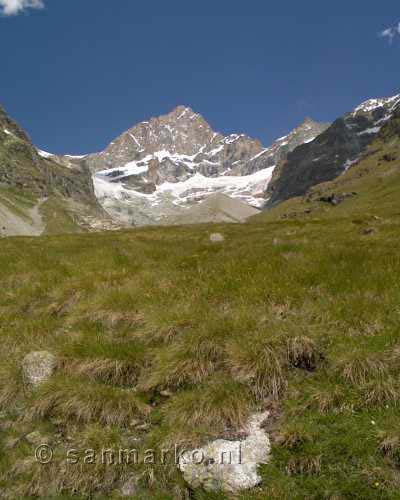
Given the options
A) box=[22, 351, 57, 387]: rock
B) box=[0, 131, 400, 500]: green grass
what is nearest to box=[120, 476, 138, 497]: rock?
box=[0, 131, 400, 500]: green grass

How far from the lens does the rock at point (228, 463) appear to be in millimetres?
5789

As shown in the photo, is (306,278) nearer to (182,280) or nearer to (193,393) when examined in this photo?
(182,280)

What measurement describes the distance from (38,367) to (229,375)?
4334 millimetres

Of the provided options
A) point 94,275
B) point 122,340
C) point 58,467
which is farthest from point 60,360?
point 94,275

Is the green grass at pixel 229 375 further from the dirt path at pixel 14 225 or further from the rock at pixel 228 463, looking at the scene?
the dirt path at pixel 14 225

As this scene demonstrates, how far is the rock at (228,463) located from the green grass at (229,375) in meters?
0.15

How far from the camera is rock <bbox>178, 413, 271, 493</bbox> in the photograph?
19.0 ft

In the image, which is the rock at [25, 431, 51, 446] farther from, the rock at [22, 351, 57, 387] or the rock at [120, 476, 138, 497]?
the rock at [120, 476, 138, 497]

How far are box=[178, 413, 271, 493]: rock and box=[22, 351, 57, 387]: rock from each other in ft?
13.2

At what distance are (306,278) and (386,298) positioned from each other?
242cm

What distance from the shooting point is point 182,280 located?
491 inches

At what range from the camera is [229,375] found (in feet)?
25.2

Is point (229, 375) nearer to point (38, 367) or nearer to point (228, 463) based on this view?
point (228, 463)

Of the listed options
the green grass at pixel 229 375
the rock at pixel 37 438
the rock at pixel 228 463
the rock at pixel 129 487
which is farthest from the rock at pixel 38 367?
the rock at pixel 228 463
